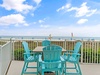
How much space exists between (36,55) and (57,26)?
12.6 meters

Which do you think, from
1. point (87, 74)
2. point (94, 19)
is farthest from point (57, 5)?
point (87, 74)

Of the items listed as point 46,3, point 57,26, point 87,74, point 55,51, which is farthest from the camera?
point 57,26

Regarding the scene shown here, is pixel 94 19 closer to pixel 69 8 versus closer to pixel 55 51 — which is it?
pixel 69 8

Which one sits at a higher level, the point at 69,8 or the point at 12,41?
the point at 69,8

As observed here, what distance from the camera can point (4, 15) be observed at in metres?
16.9

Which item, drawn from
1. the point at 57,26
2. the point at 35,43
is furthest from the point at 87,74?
the point at 57,26

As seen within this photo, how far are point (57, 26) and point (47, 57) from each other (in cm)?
1374

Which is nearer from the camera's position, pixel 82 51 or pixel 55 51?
pixel 55 51

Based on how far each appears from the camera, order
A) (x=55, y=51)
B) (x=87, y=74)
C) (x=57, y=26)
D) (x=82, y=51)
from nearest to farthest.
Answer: (x=55, y=51) < (x=87, y=74) < (x=82, y=51) < (x=57, y=26)

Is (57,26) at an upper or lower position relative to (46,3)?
lower

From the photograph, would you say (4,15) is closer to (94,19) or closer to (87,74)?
(94,19)

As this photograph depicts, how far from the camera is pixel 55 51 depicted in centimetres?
415

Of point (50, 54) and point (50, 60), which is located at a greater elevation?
point (50, 54)

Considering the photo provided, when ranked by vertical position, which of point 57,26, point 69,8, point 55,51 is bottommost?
point 55,51
